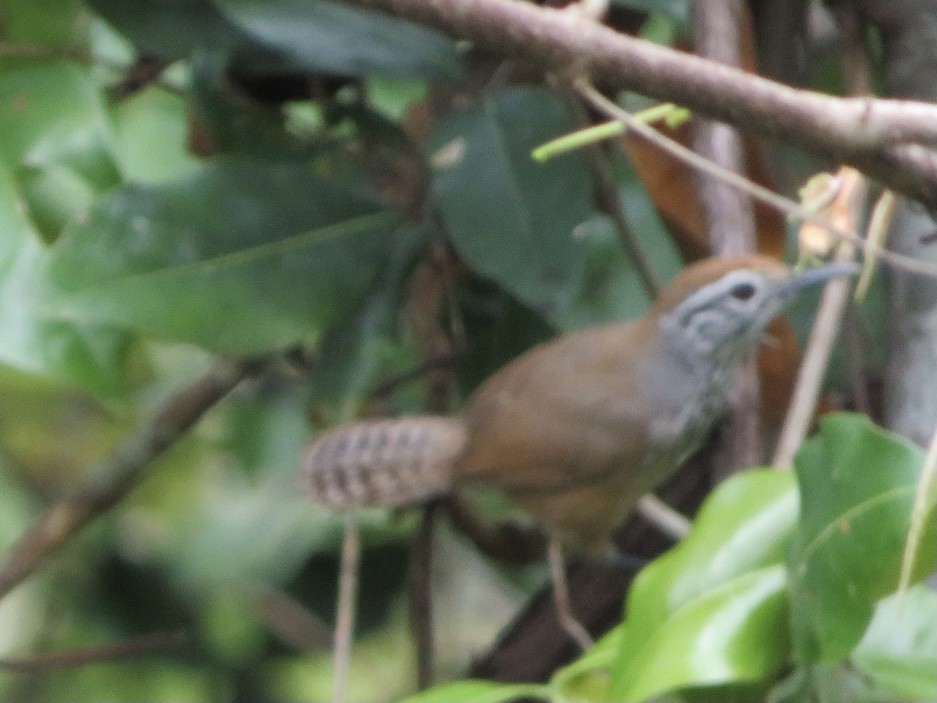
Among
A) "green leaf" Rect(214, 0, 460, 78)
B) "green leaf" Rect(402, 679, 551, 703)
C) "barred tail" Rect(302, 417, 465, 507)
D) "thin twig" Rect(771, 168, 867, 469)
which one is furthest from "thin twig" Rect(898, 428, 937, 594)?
"barred tail" Rect(302, 417, 465, 507)

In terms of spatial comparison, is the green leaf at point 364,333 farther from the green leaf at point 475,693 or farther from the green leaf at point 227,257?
the green leaf at point 475,693

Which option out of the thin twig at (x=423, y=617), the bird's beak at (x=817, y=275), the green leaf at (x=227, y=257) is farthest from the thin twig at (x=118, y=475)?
the bird's beak at (x=817, y=275)

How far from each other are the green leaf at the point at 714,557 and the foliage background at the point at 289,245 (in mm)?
13

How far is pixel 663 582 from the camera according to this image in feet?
4.12

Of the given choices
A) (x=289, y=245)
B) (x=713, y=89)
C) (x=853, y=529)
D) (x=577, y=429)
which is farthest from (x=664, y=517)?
(x=713, y=89)

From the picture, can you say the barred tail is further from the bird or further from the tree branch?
the tree branch

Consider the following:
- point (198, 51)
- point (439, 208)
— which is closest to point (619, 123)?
point (439, 208)

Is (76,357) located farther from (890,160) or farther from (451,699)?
(890,160)

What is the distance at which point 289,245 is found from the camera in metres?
1.76

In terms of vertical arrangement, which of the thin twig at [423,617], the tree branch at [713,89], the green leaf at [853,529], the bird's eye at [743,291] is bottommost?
the thin twig at [423,617]

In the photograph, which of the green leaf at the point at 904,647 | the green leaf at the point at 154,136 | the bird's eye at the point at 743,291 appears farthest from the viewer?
the green leaf at the point at 154,136

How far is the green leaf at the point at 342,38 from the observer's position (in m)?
A: 1.61

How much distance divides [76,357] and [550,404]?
0.83 metres

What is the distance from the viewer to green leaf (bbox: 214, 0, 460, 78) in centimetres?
161
